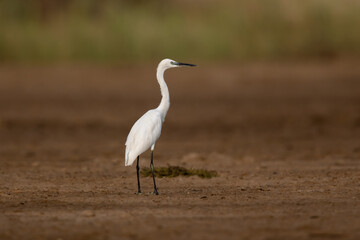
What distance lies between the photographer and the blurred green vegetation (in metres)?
19.2

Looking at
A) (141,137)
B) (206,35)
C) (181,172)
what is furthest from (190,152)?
(206,35)

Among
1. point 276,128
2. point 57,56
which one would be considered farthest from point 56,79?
point 276,128

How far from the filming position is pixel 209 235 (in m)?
6.05

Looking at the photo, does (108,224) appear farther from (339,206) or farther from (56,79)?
(56,79)

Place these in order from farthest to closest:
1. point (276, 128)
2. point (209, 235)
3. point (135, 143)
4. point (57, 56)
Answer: point (57, 56) → point (276, 128) → point (135, 143) → point (209, 235)

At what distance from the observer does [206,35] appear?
19.4m

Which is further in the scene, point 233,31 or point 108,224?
point 233,31

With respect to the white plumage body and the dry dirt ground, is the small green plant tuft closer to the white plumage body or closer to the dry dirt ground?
the dry dirt ground

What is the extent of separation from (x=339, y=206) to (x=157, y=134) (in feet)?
7.19

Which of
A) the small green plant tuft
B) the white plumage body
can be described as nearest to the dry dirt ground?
the small green plant tuft

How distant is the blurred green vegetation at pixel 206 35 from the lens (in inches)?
755

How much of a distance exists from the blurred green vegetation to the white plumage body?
10513mm

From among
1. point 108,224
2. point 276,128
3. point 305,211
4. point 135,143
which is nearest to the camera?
point 108,224

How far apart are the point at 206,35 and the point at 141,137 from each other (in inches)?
450
